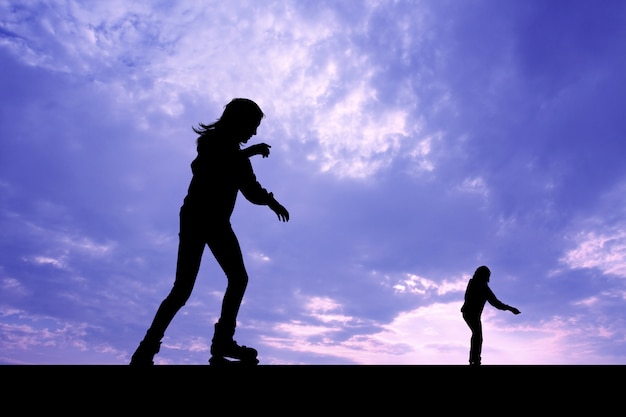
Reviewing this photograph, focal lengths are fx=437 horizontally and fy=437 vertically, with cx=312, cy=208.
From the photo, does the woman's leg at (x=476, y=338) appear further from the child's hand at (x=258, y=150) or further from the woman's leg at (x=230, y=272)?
the child's hand at (x=258, y=150)

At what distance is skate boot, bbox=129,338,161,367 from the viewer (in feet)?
12.1

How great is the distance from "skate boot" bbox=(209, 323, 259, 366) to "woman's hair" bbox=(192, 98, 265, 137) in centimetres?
197

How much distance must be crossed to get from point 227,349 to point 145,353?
0.77 m

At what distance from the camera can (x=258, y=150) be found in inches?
171

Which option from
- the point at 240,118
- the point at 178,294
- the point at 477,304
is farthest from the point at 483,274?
the point at 178,294

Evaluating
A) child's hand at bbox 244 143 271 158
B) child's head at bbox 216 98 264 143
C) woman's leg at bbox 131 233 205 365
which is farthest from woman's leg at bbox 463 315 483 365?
woman's leg at bbox 131 233 205 365

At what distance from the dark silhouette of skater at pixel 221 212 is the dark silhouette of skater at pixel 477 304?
779 centimetres

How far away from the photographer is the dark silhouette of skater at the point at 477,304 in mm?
10578

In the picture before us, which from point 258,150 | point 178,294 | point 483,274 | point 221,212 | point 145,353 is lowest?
point 145,353

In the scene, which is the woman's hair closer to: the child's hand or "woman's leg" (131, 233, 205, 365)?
the child's hand
